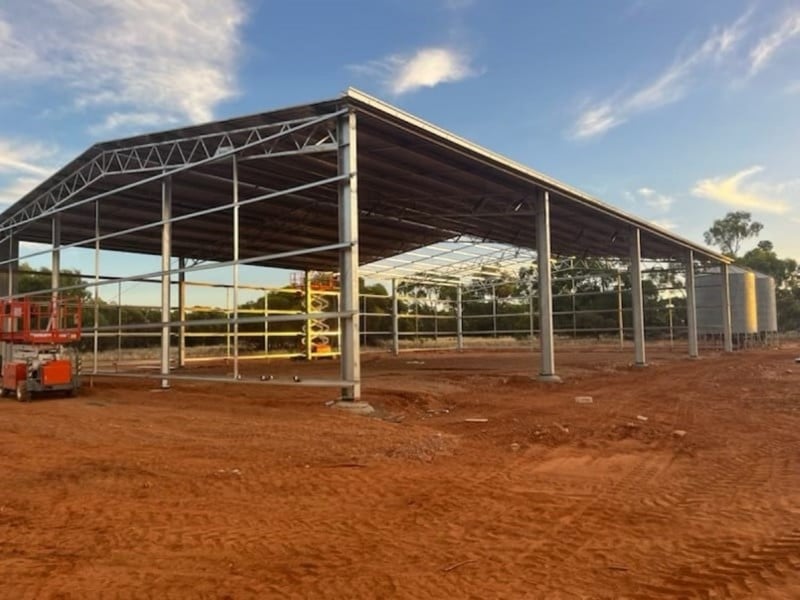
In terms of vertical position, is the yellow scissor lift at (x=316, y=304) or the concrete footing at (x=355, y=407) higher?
the yellow scissor lift at (x=316, y=304)

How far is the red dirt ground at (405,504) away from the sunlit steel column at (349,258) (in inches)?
41.4

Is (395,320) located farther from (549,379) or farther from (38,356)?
(38,356)

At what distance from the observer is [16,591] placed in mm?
4559

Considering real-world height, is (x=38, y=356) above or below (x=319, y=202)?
below

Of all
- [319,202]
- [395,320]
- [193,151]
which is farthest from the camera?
[395,320]

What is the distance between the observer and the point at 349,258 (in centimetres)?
1410

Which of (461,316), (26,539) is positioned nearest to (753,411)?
(26,539)

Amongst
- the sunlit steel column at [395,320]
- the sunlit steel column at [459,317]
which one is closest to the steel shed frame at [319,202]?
the sunlit steel column at [395,320]

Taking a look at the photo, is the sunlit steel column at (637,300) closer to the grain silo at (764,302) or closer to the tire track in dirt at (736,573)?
the grain silo at (764,302)

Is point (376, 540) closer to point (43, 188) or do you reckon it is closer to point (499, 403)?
point (499, 403)

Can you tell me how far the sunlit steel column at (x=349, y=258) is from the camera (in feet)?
46.1

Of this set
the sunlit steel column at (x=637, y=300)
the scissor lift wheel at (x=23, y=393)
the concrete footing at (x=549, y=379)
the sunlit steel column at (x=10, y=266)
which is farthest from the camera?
the sunlit steel column at (x=637, y=300)

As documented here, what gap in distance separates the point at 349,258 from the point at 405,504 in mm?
8139

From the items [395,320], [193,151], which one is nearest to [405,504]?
[193,151]
